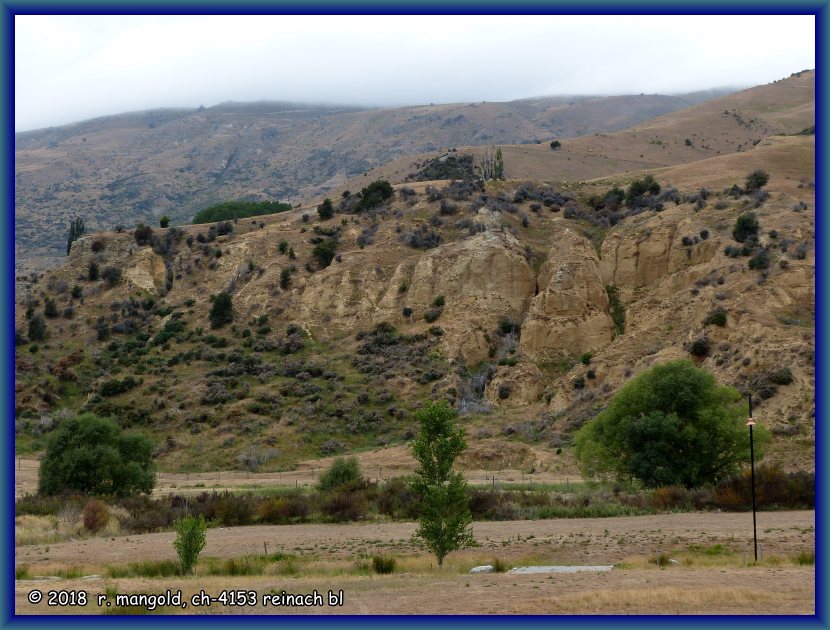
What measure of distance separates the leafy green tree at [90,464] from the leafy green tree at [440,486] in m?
19.0

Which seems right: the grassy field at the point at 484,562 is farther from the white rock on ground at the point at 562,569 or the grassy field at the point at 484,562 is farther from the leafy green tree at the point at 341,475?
the leafy green tree at the point at 341,475

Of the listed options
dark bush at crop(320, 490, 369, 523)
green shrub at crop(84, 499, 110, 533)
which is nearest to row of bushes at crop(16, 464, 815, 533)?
dark bush at crop(320, 490, 369, 523)

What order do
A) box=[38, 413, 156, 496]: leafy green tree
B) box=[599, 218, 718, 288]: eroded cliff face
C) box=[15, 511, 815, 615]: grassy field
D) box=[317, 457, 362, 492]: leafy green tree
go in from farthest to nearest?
box=[599, 218, 718, 288]: eroded cliff face < box=[317, 457, 362, 492]: leafy green tree < box=[38, 413, 156, 496]: leafy green tree < box=[15, 511, 815, 615]: grassy field

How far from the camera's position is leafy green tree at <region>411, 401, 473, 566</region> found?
778 inches

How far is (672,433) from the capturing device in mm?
31547

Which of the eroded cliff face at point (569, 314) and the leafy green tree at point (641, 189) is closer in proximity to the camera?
the eroded cliff face at point (569, 314)

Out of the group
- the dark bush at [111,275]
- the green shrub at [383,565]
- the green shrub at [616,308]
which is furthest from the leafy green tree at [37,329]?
the green shrub at [383,565]

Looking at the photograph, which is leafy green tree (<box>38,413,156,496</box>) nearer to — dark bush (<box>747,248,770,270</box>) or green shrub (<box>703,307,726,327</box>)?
green shrub (<box>703,307,726,327</box>)

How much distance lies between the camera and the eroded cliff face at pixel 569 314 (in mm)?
53469

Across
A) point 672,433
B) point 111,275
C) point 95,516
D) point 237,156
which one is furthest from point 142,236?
point 237,156

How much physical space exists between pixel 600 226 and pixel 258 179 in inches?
4235

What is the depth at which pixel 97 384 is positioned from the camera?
54281mm

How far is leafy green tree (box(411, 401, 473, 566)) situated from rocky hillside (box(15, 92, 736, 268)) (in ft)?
344

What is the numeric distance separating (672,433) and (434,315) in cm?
2754
